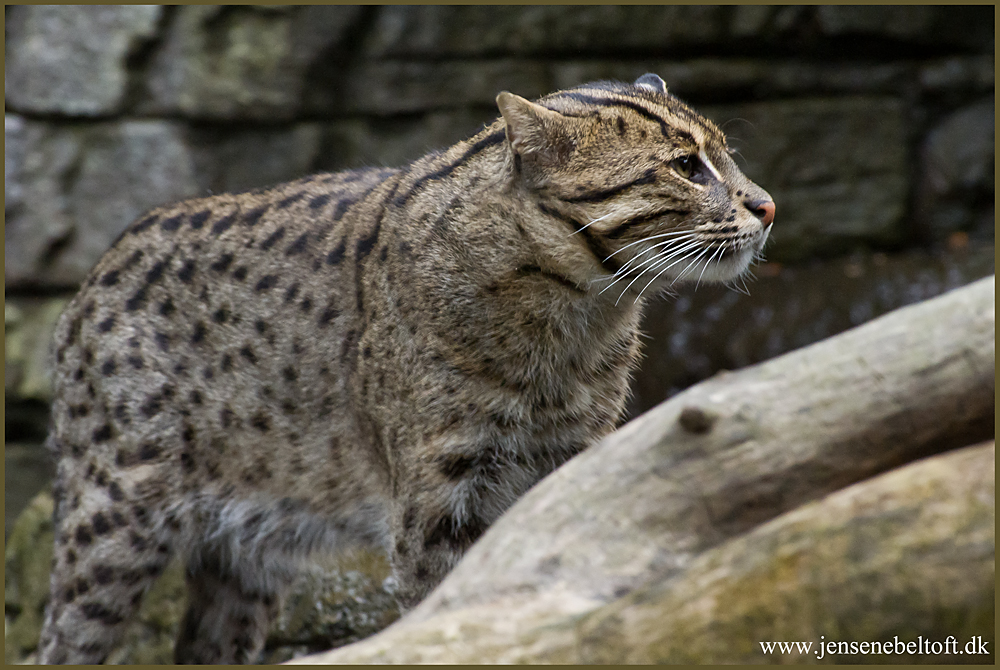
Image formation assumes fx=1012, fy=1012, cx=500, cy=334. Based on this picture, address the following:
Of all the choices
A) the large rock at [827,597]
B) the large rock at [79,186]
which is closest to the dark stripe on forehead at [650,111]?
the large rock at [827,597]

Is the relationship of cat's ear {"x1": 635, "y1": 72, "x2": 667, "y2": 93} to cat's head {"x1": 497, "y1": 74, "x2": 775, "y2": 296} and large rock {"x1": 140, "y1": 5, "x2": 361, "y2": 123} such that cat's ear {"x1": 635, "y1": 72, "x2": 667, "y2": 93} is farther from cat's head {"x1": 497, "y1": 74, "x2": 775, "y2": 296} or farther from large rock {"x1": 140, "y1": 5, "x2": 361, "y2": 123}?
large rock {"x1": 140, "y1": 5, "x2": 361, "y2": 123}

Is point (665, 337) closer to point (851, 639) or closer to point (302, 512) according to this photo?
point (302, 512)

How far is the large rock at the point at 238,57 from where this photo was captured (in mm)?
10000

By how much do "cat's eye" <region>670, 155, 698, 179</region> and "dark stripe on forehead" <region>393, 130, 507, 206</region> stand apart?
0.82 meters

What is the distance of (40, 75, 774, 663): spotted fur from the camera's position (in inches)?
174

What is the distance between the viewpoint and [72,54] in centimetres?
978

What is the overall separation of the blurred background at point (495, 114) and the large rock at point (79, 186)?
20mm

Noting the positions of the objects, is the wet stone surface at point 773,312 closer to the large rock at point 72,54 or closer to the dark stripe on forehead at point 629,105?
the dark stripe on forehead at point 629,105

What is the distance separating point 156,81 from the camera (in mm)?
10023

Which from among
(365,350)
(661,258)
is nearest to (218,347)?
(365,350)

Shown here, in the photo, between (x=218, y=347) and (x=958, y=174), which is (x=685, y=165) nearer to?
(x=218, y=347)

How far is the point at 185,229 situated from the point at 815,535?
425cm

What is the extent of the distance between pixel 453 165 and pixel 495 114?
585cm

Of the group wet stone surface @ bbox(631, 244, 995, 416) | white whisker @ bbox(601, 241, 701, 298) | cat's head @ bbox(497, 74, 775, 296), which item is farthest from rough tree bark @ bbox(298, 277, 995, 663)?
wet stone surface @ bbox(631, 244, 995, 416)
